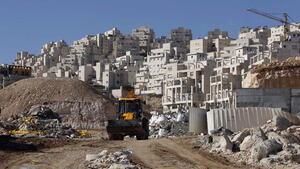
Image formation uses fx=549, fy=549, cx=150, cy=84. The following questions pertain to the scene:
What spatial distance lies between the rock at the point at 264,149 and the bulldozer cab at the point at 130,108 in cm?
1081

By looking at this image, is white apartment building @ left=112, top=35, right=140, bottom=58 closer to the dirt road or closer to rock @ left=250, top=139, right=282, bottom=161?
the dirt road

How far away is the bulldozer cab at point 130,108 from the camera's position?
28891mm

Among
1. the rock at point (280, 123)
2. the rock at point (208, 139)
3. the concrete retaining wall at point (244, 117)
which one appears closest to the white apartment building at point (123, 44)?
the concrete retaining wall at point (244, 117)

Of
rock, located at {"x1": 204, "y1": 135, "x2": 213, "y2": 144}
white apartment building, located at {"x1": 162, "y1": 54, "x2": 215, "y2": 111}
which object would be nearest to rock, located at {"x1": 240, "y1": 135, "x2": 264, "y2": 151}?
rock, located at {"x1": 204, "y1": 135, "x2": 213, "y2": 144}

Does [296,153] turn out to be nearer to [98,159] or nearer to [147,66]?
[98,159]

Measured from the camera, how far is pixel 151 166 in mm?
16172

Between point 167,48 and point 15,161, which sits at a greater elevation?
point 167,48

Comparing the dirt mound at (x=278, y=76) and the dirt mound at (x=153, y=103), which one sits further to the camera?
the dirt mound at (x=153, y=103)

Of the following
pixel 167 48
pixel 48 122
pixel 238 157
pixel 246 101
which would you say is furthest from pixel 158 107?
pixel 238 157

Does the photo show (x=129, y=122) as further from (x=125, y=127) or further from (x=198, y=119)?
(x=198, y=119)

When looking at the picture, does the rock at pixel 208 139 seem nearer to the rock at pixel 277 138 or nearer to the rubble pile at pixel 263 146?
the rubble pile at pixel 263 146

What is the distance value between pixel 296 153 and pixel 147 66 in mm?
84962

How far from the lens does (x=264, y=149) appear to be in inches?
727

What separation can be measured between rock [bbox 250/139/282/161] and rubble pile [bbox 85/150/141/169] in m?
4.51
